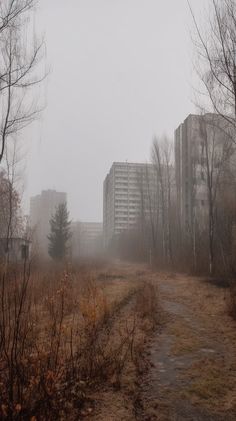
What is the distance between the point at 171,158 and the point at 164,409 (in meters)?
26.0

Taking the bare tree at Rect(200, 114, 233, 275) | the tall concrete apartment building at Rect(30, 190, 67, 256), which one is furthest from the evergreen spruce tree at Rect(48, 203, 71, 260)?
the tall concrete apartment building at Rect(30, 190, 67, 256)

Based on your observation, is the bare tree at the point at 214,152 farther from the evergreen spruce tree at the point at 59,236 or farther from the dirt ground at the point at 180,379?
the evergreen spruce tree at the point at 59,236

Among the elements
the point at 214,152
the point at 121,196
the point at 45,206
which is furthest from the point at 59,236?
the point at 121,196

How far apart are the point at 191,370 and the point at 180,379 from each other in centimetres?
34

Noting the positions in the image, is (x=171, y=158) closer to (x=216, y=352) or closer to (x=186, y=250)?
(x=186, y=250)

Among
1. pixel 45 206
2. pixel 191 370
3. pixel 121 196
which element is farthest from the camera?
pixel 121 196

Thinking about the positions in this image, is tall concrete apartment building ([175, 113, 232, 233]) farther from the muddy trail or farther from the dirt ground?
the dirt ground

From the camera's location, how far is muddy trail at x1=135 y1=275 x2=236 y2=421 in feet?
10.1

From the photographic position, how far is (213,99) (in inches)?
342

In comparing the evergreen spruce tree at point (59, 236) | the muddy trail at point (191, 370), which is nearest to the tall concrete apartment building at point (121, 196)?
the evergreen spruce tree at point (59, 236)

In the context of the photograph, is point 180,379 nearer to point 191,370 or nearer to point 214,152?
point 191,370

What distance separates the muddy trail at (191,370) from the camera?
3.09 m

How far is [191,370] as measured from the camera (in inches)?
160

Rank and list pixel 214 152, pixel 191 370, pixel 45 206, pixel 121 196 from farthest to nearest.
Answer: pixel 121 196 → pixel 45 206 → pixel 214 152 → pixel 191 370
